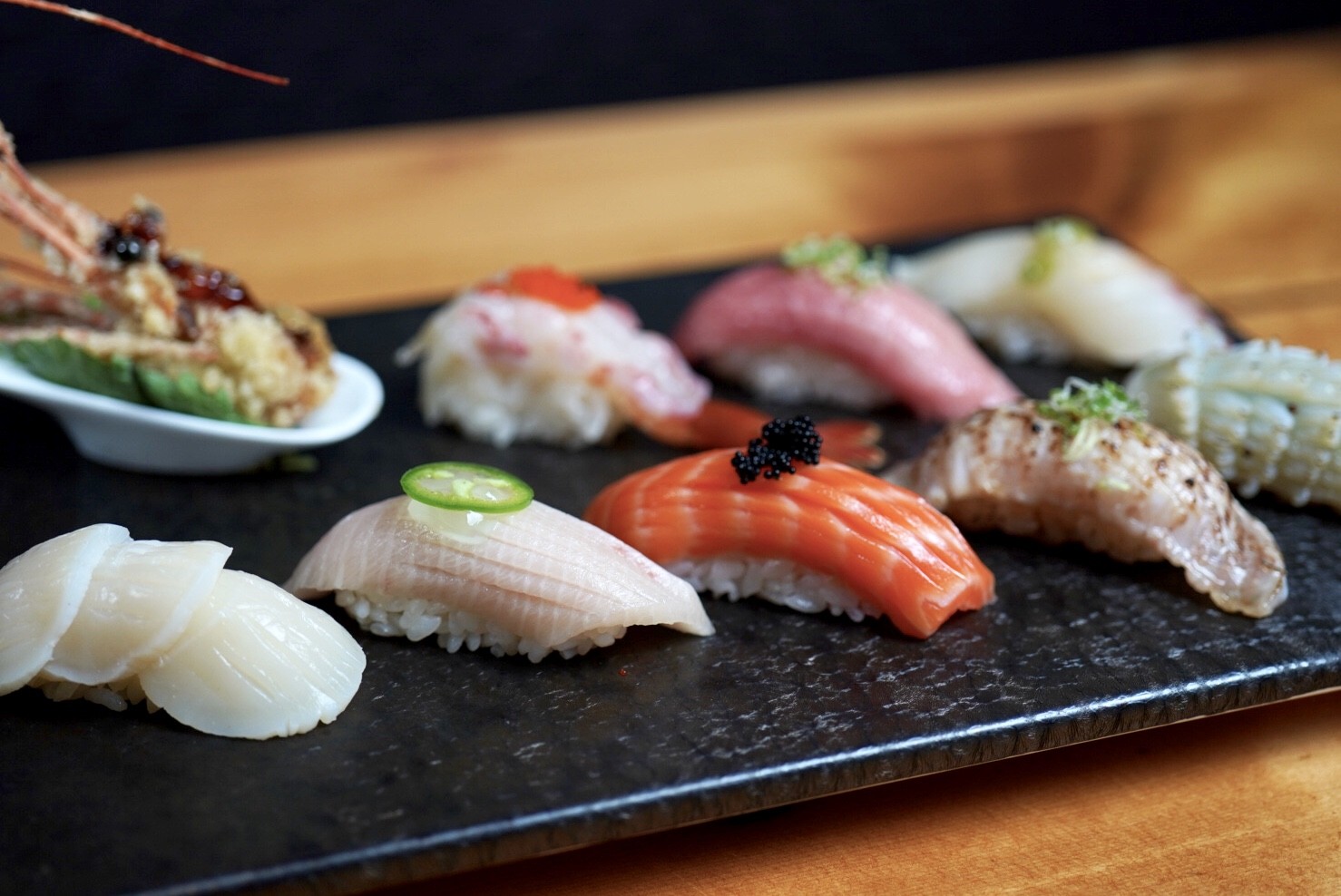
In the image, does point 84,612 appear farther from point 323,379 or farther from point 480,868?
point 323,379

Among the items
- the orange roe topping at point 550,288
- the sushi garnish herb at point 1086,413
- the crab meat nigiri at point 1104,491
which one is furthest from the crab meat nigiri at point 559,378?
the sushi garnish herb at point 1086,413

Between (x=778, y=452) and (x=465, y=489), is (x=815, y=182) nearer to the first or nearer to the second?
(x=778, y=452)

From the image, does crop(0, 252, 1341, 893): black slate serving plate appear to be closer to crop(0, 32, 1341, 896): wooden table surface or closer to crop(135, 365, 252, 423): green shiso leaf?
crop(135, 365, 252, 423): green shiso leaf

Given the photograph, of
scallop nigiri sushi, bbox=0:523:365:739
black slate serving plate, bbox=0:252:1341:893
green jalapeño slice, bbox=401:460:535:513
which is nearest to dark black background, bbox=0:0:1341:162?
black slate serving plate, bbox=0:252:1341:893

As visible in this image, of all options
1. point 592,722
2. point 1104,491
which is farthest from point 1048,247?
point 592,722

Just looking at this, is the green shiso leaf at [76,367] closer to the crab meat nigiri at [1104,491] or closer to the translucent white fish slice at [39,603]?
the translucent white fish slice at [39,603]

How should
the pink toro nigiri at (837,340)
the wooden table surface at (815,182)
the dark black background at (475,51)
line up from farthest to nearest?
the dark black background at (475,51), the wooden table surface at (815,182), the pink toro nigiri at (837,340)
